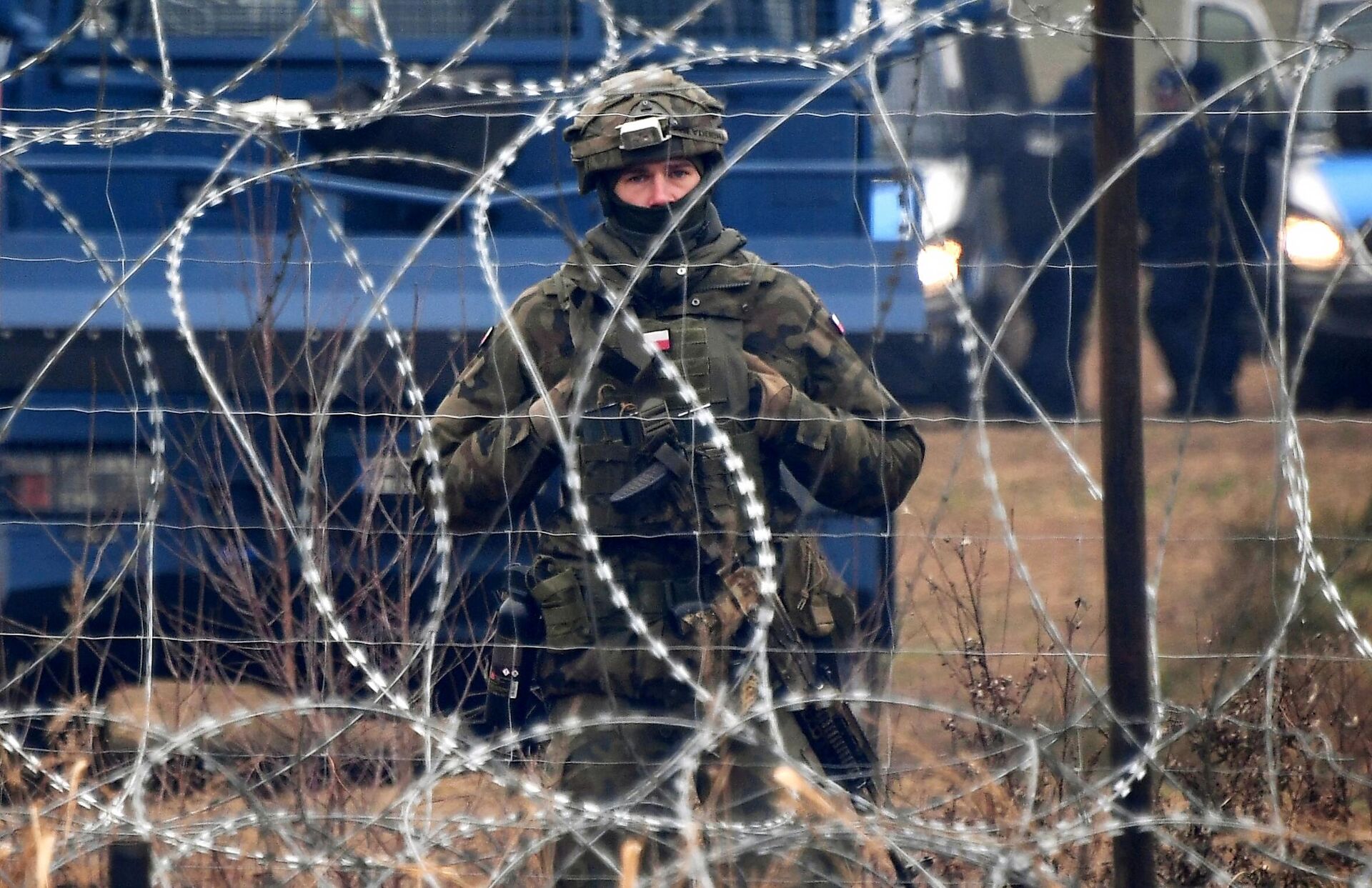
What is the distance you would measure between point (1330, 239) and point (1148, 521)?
3.66ft

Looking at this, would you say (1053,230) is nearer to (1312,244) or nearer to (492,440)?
(1312,244)

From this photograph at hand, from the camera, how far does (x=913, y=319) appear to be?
144 inches

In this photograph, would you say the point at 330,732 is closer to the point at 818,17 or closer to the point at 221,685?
the point at 221,685

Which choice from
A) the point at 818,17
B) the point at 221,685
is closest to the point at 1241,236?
the point at 818,17

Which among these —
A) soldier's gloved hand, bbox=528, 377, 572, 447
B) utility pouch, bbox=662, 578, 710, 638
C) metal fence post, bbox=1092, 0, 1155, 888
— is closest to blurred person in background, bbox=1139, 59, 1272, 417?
metal fence post, bbox=1092, 0, 1155, 888

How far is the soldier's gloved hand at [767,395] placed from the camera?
311 cm

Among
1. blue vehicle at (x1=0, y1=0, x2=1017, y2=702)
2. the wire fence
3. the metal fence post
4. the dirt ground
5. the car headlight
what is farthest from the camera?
the car headlight

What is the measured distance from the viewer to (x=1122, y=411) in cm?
268

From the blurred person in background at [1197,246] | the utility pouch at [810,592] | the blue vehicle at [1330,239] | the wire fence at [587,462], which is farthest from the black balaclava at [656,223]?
the blue vehicle at [1330,239]

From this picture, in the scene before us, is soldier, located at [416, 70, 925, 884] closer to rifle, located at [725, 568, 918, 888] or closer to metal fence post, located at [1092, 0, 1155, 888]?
rifle, located at [725, 568, 918, 888]

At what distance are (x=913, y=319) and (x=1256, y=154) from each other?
113 centimetres

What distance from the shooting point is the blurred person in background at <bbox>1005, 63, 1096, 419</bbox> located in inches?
154

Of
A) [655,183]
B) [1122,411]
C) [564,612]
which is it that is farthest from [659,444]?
[1122,411]

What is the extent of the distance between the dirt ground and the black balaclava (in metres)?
0.73
